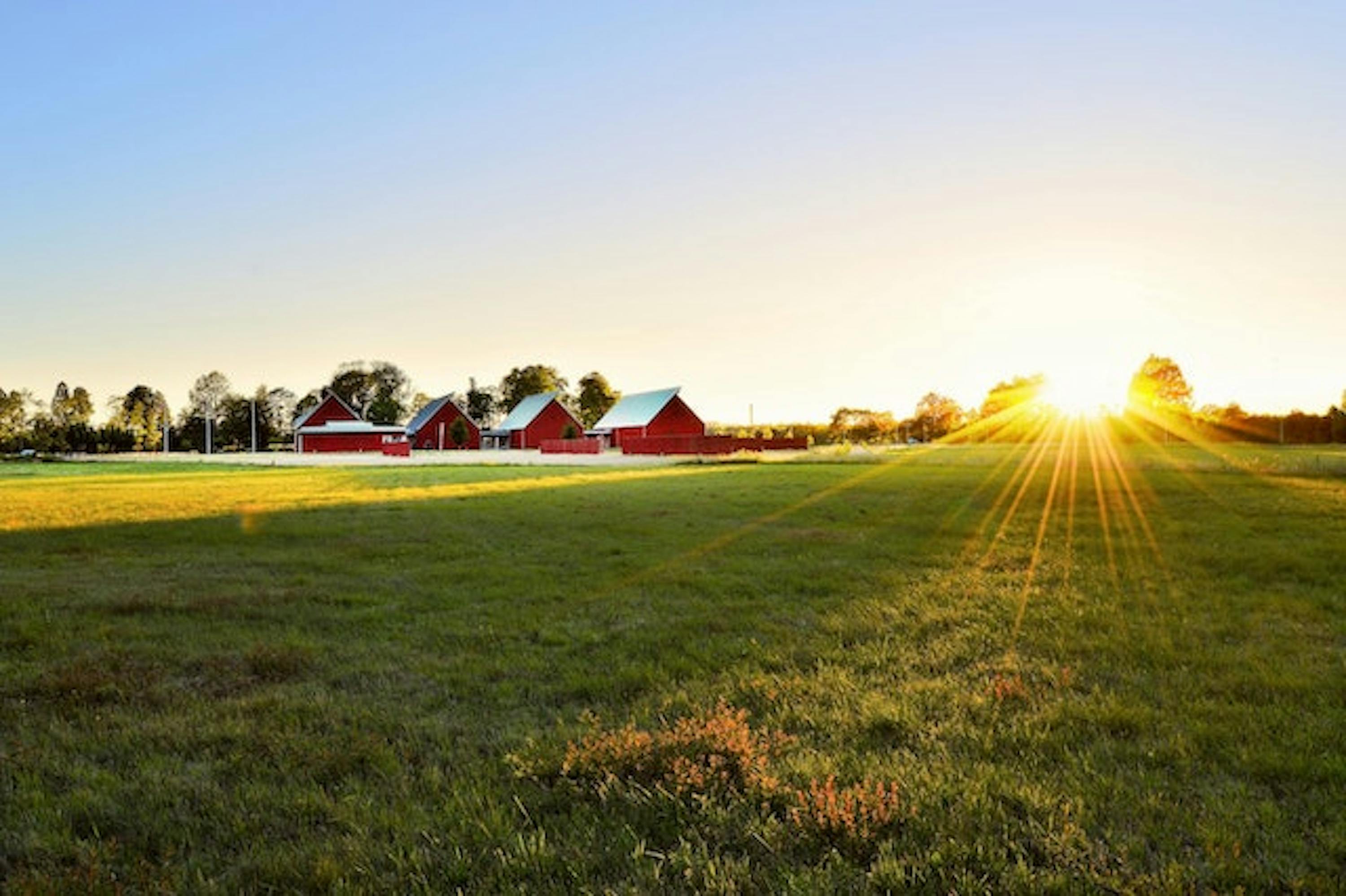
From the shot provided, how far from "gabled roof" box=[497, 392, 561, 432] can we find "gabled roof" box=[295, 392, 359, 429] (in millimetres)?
19234

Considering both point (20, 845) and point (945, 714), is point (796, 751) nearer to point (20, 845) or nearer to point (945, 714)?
point (945, 714)

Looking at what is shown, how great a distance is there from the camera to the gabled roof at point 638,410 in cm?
8312

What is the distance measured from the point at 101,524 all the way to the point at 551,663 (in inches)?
646

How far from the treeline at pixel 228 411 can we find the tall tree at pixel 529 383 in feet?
0.51

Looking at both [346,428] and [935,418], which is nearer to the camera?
[346,428]

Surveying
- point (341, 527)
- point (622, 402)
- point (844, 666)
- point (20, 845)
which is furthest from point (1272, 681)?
point (622, 402)

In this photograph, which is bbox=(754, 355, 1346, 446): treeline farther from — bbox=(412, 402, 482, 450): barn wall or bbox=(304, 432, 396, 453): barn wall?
bbox=(304, 432, 396, 453): barn wall

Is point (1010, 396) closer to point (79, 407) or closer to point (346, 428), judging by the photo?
point (346, 428)

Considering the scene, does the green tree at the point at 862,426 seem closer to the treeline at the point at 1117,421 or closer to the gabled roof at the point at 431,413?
the treeline at the point at 1117,421

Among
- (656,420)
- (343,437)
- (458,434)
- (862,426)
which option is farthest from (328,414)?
(862,426)

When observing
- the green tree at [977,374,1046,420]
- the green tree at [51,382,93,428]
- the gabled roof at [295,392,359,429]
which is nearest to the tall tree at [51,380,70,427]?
the green tree at [51,382,93,428]

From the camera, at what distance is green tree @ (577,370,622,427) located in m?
125

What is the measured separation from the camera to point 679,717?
5664 millimetres

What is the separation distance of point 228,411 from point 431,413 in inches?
1620
